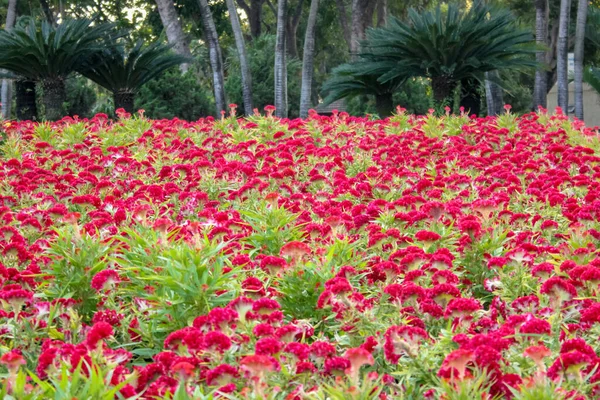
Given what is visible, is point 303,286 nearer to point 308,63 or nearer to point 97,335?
point 97,335

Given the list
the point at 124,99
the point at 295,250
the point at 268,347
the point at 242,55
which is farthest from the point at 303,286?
the point at 242,55

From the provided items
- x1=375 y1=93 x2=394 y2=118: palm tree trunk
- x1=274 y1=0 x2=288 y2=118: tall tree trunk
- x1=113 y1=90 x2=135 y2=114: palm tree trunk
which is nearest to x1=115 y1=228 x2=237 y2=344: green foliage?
x1=375 y1=93 x2=394 y2=118: palm tree trunk

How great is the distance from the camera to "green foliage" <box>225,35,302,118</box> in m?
28.4

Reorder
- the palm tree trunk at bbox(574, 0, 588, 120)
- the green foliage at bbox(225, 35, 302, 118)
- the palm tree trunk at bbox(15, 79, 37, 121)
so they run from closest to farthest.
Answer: the palm tree trunk at bbox(15, 79, 37, 121) < the palm tree trunk at bbox(574, 0, 588, 120) < the green foliage at bbox(225, 35, 302, 118)

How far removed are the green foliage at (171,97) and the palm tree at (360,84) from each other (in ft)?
21.5

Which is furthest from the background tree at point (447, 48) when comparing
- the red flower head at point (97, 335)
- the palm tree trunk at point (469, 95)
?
the red flower head at point (97, 335)

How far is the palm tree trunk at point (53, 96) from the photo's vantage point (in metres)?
14.4

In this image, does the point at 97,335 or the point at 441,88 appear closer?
the point at 97,335

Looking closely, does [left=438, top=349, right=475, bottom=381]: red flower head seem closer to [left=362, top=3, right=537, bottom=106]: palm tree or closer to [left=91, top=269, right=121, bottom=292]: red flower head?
[left=91, top=269, right=121, bottom=292]: red flower head

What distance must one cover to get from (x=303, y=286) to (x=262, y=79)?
2580cm

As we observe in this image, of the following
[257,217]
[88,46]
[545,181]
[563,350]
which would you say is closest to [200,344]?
[563,350]

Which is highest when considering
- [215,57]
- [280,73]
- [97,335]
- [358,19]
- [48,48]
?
[358,19]

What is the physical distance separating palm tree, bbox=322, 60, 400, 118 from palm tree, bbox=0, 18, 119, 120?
162 inches

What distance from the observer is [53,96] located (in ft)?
47.6
